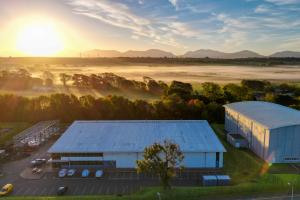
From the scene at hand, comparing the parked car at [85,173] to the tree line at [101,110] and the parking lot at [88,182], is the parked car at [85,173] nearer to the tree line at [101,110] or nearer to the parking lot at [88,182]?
the parking lot at [88,182]

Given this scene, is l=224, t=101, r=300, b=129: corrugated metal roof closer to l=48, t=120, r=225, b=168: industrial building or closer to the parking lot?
l=48, t=120, r=225, b=168: industrial building

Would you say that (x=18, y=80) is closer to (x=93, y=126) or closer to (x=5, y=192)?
(x=93, y=126)

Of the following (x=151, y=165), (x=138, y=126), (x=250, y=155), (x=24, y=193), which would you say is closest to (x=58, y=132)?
(x=138, y=126)

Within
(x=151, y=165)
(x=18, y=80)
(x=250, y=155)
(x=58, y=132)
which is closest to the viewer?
(x=151, y=165)

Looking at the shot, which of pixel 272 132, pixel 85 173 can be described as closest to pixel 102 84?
pixel 85 173

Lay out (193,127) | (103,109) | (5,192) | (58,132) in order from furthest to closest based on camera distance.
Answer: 1. (103,109)
2. (58,132)
3. (193,127)
4. (5,192)

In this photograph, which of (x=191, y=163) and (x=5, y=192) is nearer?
(x=5, y=192)

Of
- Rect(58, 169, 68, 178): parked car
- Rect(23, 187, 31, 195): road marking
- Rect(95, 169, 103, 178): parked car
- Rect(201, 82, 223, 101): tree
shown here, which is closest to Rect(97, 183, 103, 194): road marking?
Rect(95, 169, 103, 178): parked car
